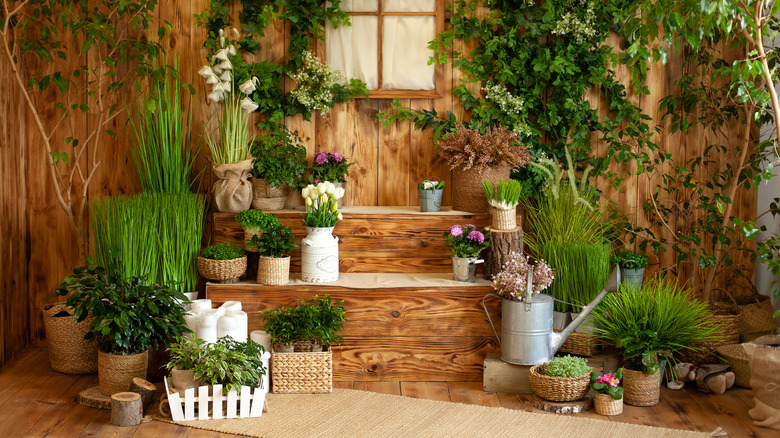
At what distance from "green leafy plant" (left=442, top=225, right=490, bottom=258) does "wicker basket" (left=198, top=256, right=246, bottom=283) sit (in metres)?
1.00

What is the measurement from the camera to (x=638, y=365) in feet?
10.7

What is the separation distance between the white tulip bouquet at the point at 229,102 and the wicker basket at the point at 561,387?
1817mm

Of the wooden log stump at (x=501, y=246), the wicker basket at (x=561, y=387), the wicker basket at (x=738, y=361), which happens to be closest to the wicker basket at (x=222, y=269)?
the wooden log stump at (x=501, y=246)

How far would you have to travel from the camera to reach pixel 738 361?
348 centimetres

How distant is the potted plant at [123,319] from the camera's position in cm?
312

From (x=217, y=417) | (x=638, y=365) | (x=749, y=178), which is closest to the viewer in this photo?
(x=217, y=417)

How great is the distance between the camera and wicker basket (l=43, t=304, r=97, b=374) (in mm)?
3506

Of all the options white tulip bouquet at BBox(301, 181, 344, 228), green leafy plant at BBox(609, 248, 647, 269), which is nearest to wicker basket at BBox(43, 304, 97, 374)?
white tulip bouquet at BBox(301, 181, 344, 228)

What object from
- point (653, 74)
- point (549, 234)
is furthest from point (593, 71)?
point (549, 234)

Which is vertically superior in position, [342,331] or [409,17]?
[409,17]

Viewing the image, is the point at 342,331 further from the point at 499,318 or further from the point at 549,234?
the point at 549,234

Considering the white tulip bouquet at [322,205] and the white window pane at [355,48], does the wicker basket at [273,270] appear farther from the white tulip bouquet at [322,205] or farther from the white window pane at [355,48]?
the white window pane at [355,48]

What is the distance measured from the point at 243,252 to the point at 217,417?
0.88 meters

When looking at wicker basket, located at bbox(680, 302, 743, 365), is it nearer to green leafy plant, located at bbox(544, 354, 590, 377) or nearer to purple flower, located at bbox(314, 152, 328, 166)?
green leafy plant, located at bbox(544, 354, 590, 377)
